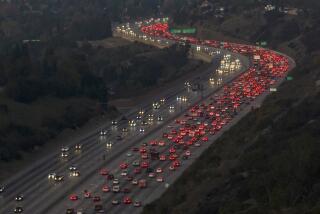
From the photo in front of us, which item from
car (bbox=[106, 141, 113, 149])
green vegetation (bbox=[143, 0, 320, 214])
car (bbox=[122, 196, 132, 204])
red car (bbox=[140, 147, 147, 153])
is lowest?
A: car (bbox=[106, 141, 113, 149])

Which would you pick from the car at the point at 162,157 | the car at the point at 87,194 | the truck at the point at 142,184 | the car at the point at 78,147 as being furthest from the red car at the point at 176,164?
the car at the point at 78,147

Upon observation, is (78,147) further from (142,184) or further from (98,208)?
(98,208)

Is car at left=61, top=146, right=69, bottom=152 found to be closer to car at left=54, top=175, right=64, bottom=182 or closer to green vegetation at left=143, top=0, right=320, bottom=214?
car at left=54, top=175, right=64, bottom=182

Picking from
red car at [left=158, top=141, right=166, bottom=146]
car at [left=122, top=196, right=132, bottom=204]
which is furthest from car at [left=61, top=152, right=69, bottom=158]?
car at [left=122, top=196, right=132, bottom=204]

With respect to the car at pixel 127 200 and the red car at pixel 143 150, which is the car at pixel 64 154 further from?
the car at pixel 127 200

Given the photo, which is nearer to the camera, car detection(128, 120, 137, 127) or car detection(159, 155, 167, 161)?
car detection(159, 155, 167, 161)

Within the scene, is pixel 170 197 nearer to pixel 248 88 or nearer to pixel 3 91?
pixel 3 91

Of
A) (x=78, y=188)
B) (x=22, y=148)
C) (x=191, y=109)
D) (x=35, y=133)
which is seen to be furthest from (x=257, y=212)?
(x=191, y=109)

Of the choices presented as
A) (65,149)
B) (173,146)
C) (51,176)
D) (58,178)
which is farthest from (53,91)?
(58,178)
